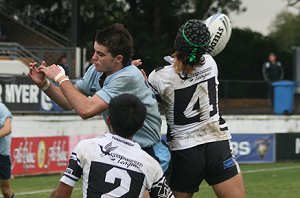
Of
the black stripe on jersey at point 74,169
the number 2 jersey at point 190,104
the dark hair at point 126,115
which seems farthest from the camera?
the number 2 jersey at point 190,104

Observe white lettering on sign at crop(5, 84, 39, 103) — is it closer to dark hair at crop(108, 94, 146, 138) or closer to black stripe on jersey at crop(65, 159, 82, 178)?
black stripe on jersey at crop(65, 159, 82, 178)

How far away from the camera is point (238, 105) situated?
20.3m

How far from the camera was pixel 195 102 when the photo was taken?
20.4ft

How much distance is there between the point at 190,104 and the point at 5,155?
214 inches

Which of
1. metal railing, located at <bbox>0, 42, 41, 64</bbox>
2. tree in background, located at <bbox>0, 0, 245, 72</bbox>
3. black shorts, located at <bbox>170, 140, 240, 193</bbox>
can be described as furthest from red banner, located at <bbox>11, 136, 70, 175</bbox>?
tree in background, located at <bbox>0, 0, 245, 72</bbox>

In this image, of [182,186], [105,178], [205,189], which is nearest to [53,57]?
[205,189]

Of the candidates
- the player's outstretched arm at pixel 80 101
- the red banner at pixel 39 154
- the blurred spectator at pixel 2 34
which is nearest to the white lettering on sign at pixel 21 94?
the red banner at pixel 39 154

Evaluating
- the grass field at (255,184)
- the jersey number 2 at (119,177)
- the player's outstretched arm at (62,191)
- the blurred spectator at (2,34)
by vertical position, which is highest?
the blurred spectator at (2,34)

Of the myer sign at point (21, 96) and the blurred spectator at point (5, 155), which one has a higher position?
the myer sign at point (21, 96)

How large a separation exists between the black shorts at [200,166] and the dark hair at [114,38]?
1.22 metres

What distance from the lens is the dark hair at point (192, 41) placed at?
5.99m

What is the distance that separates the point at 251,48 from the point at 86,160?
3076 cm

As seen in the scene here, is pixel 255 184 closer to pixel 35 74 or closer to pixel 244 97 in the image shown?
pixel 244 97

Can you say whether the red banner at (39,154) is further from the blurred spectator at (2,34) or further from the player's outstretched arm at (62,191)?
the player's outstretched arm at (62,191)
